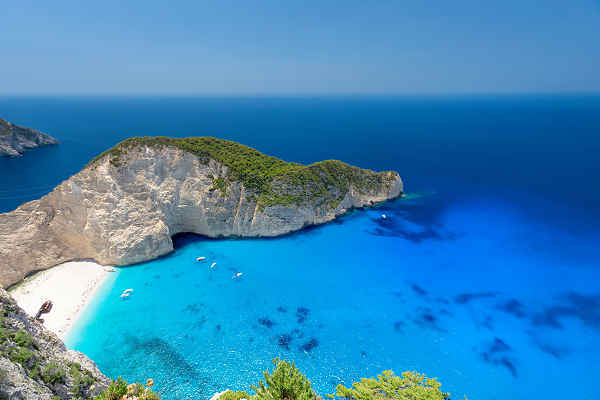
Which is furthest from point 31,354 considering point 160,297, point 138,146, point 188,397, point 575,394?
point 575,394

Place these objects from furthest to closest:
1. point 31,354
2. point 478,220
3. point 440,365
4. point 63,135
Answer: point 63,135, point 478,220, point 440,365, point 31,354

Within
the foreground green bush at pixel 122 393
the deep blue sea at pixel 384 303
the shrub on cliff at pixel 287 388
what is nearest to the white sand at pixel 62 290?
the deep blue sea at pixel 384 303

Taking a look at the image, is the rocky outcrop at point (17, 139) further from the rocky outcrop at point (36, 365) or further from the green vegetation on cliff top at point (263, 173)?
the rocky outcrop at point (36, 365)

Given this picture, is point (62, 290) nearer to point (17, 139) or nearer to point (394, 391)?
point (394, 391)

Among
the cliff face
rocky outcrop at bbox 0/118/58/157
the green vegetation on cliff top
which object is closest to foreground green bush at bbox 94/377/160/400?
the cliff face

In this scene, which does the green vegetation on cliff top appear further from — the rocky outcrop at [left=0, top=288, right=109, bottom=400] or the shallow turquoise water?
the rocky outcrop at [left=0, top=288, right=109, bottom=400]

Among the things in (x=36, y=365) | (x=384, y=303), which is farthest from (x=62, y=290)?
(x=384, y=303)

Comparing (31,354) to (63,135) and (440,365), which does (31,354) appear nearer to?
(440,365)
